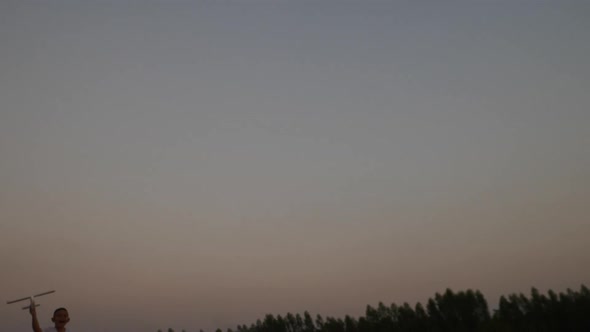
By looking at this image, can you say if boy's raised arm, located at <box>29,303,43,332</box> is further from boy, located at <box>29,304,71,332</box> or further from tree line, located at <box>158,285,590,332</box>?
tree line, located at <box>158,285,590,332</box>

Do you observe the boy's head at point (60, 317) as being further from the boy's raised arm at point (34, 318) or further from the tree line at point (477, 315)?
the tree line at point (477, 315)

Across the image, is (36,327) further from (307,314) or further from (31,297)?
(307,314)

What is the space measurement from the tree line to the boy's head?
236 ft

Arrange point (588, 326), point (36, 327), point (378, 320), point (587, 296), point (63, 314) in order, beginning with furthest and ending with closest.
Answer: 1. point (378, 320)
2. point (587, 296)
3. point (588, 326)
4. point (63, 314)
5. point (36, 327)

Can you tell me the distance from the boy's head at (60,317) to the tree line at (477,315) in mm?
71842

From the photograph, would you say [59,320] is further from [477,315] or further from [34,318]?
[477,315]

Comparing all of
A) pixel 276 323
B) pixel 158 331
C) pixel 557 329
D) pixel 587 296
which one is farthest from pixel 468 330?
pixel 158 331

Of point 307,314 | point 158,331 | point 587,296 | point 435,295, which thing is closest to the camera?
point 587,296

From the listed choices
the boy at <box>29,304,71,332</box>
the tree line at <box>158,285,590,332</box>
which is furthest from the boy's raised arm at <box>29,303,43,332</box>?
the tree line at <box>158,285,590,332</box>

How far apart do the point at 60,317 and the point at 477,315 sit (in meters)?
92.8

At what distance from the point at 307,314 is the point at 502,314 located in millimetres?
49885

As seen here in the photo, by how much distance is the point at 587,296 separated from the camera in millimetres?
83000

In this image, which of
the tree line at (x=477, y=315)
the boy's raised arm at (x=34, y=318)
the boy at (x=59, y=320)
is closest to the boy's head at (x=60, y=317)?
the boy at (x=59, y=320)

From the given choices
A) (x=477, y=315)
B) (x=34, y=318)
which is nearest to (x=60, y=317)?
(x=34, y=318)
